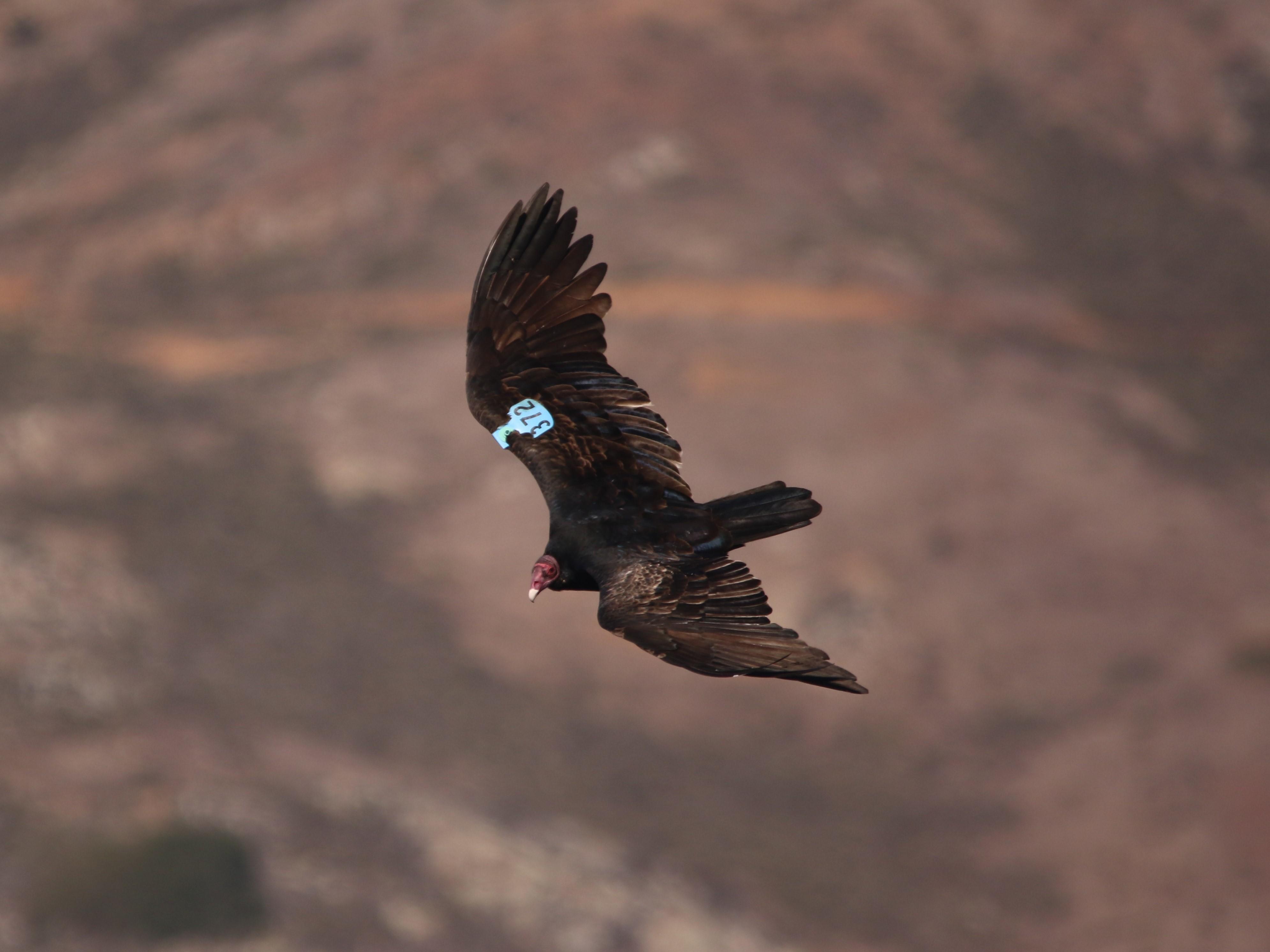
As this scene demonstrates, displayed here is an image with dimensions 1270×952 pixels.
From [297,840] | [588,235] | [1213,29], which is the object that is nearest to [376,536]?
[297,840]

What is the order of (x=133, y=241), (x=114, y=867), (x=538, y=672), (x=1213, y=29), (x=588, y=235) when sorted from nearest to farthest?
1. (x=588, y=235)
2. (x=114, y=867)
3. (x=538, y=672)
4. (x=133, y=241)
5. (x=1213, y=29)

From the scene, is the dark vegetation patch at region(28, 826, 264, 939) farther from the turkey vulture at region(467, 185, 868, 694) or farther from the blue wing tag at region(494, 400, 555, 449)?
the blue wing tag at region(494, 400, 555, 449)

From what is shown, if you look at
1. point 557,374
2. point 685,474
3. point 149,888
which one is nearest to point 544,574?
point 557,374

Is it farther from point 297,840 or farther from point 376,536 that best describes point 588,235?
point 376,536

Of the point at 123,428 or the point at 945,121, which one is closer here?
the point at 123,428

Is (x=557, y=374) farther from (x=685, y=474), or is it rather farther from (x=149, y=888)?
(x=149, y=888)

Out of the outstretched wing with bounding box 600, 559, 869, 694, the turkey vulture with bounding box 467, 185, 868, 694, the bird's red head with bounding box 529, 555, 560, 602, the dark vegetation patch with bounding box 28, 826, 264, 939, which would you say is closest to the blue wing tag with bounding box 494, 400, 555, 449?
the turkey vulture with bounding box 467, 185, 868, 694
